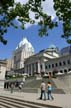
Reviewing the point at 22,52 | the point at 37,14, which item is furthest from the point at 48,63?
the point at 37,14

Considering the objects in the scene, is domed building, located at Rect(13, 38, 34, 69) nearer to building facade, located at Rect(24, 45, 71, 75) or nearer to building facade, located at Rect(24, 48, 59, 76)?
building facade, located at Rect(24, 45, 71, 75)

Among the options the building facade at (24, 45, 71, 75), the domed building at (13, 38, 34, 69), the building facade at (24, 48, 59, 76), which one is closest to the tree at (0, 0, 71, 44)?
the building facade at (24, 45, 71, 75)

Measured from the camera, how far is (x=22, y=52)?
18488cm

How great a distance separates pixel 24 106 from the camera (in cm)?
2080

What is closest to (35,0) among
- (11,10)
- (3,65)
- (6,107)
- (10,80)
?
(11,10)

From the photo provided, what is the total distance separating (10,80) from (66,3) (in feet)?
259

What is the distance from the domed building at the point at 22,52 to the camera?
18025 centimetres

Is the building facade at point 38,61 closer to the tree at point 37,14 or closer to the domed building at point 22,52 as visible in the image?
the domed building at point 22,52

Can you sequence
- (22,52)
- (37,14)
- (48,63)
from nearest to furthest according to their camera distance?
(37,14), (48,63), (22,52)

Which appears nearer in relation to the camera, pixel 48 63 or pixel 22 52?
pixel 48 63

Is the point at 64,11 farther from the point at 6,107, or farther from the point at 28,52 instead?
the point at 28,52

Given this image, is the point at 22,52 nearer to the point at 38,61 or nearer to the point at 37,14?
the point at 38,61

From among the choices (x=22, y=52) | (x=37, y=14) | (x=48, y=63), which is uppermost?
(x=22, y=52)

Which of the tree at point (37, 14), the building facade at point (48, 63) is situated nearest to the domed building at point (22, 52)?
the building facade at point (48, 63)
